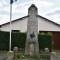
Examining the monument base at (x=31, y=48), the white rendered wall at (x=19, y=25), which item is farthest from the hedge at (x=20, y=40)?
the monument base at (x=31, y=48)

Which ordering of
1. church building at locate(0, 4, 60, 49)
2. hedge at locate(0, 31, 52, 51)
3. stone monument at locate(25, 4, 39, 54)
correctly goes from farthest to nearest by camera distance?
church building at locate(0, 4, 60, 49)
hedge at locate(0, 31, 52, 51)
stone monument at locate(25, 4, 39, 54)

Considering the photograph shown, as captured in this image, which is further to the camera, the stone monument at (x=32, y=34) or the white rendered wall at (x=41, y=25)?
the white rendered wall at (x=41, y=25)

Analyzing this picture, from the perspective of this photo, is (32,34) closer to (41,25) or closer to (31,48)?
(31,48)

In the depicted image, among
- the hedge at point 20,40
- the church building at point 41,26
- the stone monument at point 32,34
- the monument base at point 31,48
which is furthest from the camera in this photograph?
the church building at point 41,26

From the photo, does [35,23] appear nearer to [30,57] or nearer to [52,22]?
[30,57]

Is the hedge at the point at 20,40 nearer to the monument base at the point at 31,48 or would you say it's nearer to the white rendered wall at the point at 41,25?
the white rendered wall at the point at 41,25

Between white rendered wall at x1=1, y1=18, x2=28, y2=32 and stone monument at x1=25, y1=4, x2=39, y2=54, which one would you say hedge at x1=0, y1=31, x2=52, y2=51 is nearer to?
white rendered wall at x1=1, y1=18, x2=28, y2=32

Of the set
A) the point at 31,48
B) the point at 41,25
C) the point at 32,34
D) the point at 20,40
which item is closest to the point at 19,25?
the point at 41,25

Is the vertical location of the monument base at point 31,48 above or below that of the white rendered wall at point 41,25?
below

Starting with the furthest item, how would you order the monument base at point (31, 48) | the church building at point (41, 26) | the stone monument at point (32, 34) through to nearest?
the church building at point (41, 26), the stone monument at point (32, 34), the monument base at point (31, 48)

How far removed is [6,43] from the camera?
32219mm

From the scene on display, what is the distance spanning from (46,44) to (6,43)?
4.67 metres

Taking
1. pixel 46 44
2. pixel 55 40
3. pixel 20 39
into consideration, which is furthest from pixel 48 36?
pixel 55 40

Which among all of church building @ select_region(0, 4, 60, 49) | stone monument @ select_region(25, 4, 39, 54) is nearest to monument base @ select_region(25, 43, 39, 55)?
stone monument @ select_region(25, 4, 39, 54)
